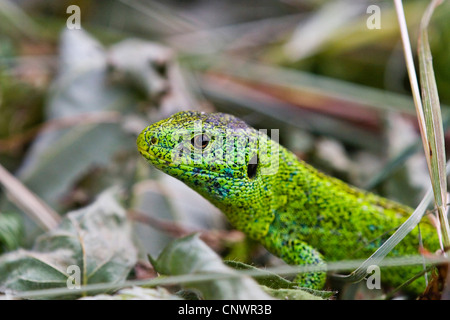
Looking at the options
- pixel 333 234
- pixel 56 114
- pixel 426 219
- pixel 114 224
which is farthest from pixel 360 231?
pixel 56 114

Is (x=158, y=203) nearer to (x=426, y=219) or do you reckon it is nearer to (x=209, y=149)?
(x=209, y=149)

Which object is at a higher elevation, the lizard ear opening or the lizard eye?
the lizard eye

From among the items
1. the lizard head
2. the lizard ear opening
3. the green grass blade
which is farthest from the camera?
the lizard ear opening

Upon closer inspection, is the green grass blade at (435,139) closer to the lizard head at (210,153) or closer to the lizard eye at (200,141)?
the lizard head at (210,153)

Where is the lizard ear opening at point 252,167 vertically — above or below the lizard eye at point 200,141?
below

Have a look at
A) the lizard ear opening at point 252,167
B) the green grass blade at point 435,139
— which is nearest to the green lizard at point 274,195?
the lizard ear opening at point 252,167

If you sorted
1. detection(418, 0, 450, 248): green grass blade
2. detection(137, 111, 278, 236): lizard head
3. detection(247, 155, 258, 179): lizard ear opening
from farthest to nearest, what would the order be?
detection(247, 155, 258, 179): lizard ear opening < detection(137, 111, 278, 236): lizard head < detection(418, 0, 450, 248): green grass blade

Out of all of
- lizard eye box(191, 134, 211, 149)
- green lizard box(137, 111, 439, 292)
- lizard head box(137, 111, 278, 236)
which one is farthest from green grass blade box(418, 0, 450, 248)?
lizard eye box(191, 134, 211, 149)

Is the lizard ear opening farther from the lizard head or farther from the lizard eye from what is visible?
the lizard eye
